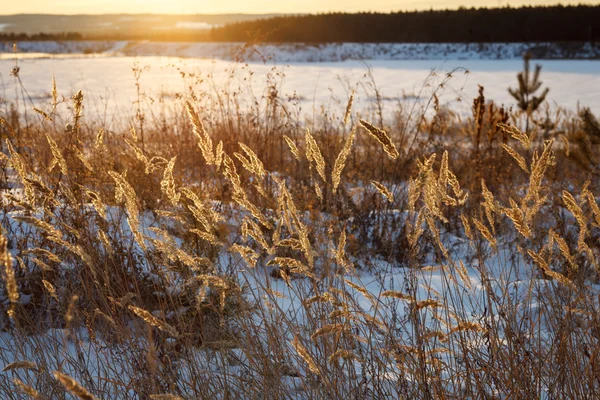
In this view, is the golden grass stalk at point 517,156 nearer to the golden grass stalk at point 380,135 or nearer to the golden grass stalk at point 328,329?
the golden grass stalk at point 380,135

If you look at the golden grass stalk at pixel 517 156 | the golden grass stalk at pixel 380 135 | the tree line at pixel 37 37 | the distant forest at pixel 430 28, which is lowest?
the golden grass stalk at pixel 517 156

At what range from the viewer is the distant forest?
3778 centimetres

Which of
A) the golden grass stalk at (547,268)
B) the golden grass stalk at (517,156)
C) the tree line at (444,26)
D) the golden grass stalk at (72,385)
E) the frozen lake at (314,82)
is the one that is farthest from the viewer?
the tree line at (444,26)

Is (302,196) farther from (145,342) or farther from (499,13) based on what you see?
(499,13)

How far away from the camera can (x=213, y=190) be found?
4590 mm

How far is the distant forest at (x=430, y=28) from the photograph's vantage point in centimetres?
3778

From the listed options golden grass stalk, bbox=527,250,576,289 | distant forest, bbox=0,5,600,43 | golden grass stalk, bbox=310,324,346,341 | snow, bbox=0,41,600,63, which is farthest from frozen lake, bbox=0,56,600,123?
distant forest, bbox=0,5,600,43

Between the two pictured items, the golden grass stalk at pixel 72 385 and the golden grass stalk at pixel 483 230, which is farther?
the golden grass stalk at pixel 483 230

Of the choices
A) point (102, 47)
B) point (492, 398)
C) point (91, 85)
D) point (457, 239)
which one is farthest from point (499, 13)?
point (492, 398)

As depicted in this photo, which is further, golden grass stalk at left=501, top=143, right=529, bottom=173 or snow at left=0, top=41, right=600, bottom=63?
snow at left=0, top=41, right=600, bottom=63

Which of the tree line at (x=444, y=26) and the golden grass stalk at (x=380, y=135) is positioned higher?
the tree line at (x=444, y=26)

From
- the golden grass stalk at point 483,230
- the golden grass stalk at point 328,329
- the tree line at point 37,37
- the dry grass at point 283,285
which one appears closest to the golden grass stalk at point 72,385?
the dry grass at point 283,285

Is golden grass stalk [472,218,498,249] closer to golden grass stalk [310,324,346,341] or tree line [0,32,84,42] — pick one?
golden grass stalk [310,324,346,341]

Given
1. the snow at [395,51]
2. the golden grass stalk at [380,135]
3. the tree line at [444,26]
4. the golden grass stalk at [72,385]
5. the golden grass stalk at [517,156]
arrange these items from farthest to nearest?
the tree line at [444,26] → the snow at [395,51] → the golden grass stalk at [517,156] → the golden grass stalk at [380,135] → the golden grass stalk at [72,385]
